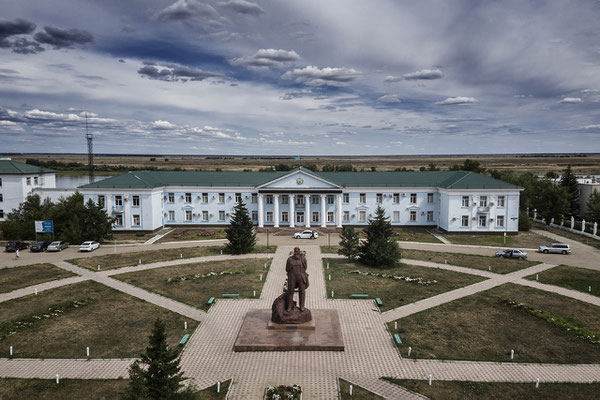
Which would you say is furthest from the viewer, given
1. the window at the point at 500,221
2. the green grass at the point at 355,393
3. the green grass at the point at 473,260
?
the window at the point at 500,221

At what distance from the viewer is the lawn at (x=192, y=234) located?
157 feet

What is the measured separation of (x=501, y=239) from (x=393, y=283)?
81.8 ft

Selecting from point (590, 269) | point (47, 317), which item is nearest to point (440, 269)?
point (590, 269)

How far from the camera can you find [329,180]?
5584 cm

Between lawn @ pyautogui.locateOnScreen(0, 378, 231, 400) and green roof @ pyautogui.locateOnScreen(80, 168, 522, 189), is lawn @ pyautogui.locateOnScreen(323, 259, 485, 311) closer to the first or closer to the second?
lawn @ pyautogui.locateOnScreen(0, 378, 231, 400)

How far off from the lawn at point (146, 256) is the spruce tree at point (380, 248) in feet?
35.6

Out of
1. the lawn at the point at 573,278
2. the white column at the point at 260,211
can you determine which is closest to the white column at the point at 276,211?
the white column at the point at 260,211

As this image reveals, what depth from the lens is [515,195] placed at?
49.9 metres

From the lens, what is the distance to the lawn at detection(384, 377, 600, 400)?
15.0m

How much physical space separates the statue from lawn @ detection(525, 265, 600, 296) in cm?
2050

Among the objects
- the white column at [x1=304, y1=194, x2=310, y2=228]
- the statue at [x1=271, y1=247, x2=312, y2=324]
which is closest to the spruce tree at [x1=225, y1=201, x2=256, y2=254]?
the white column at [x1=304, y1=194, x2=310, y2=228]

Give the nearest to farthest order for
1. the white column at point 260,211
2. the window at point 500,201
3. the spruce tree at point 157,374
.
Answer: the spruce tree at point 157,374
the window at point 500,201
the white column at point 260,211

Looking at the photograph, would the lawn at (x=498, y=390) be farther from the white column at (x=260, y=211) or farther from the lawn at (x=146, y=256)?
the white column at (x=260, y=211)

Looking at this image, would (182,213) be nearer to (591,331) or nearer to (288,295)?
(288,295)
